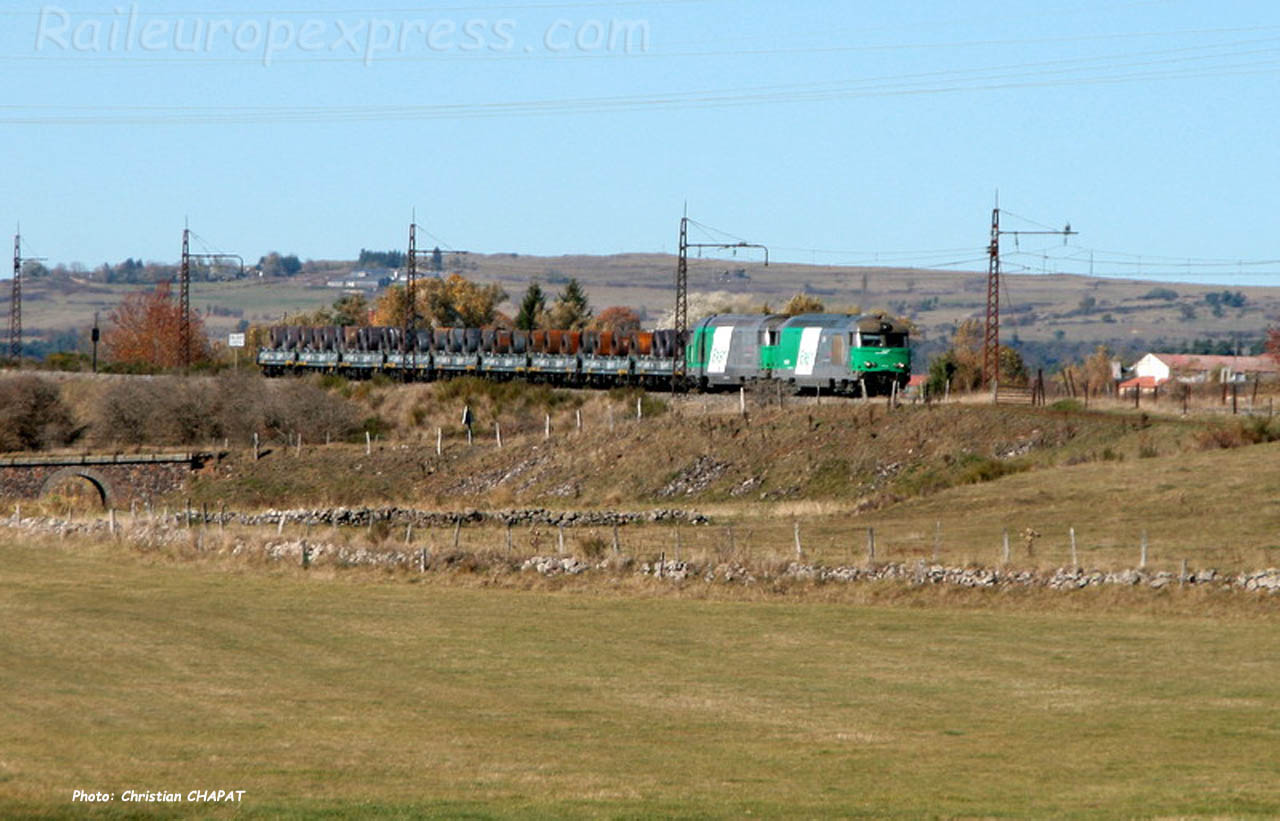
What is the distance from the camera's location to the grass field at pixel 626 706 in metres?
19.9

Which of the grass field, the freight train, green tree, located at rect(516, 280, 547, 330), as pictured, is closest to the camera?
the grass field

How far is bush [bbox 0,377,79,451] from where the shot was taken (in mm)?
107750

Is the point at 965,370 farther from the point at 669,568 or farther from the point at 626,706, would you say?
the point at 626,706

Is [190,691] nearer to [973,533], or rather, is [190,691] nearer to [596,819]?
[596,819]

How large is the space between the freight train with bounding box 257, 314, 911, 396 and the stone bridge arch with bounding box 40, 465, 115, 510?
24.6m

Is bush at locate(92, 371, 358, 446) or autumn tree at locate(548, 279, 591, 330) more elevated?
autumn tree at locate(548, 279, 591, 330)

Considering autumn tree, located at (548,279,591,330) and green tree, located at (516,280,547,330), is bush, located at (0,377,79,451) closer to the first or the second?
green tree, located at (516,280,547,330)

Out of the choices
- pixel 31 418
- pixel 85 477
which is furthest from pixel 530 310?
pixel 85 477

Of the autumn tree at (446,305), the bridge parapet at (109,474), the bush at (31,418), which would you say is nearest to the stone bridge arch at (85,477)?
the bridge parapet at (109,474)

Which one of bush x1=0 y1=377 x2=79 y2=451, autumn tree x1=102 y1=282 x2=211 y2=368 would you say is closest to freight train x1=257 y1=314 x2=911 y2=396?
bush x1=0 y1=377 x2=79 y2=451

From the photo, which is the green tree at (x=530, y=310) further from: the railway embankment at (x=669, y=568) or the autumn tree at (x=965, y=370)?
the railway embankment at (x=669, y=568)

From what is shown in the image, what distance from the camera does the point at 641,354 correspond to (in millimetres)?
97625

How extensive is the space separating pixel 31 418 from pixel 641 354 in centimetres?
3906

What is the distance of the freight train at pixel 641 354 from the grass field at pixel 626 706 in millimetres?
37858
